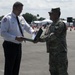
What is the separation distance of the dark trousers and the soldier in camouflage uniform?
2.34ft

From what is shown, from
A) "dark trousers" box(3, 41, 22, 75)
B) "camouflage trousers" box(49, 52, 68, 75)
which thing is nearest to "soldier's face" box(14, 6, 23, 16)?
"dark trousers" box(3, 41, 22, 75)

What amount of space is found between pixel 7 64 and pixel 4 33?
28.2 inches

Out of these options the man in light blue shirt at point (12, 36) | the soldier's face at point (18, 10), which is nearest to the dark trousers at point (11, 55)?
the man in light blue shirt at point (12, 36)

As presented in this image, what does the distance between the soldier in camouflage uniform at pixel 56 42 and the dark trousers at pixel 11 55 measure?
2.34 feet

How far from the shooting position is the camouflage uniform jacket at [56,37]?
6242mm

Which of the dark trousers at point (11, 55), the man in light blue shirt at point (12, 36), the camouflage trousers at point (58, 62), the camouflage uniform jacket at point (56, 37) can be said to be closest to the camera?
the camouflage uniform jacket at point (56, 37)

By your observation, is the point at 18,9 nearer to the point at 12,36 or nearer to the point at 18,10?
the point at 18,10

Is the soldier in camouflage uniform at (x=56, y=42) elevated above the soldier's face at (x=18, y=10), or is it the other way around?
the soldier's face at (x=18, y=10)

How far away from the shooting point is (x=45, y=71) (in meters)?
10.3

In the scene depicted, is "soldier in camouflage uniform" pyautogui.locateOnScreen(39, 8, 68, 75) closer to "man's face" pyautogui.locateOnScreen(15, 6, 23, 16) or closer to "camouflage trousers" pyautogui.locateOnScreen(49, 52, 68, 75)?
"camouflage trousers" pyautogui.locateOnScreen(49, 52, 68, 75)

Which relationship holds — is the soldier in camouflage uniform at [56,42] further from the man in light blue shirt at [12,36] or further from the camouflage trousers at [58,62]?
the man in light blue shirt at [12,36]

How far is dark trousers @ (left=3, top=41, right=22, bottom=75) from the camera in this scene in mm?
6961

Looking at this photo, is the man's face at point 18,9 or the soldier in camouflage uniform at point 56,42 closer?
the soldier in camouflage uniform at point 56,42

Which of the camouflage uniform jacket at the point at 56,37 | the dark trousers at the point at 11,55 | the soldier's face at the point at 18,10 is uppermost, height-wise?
the soldier's face at the point at 18,10
